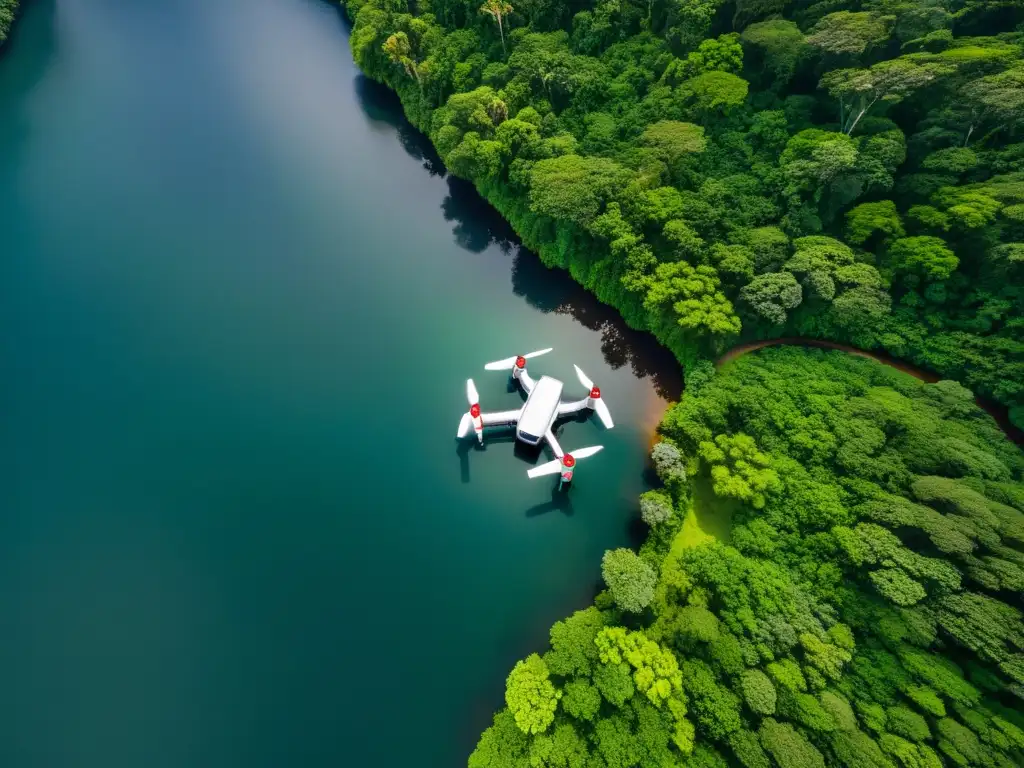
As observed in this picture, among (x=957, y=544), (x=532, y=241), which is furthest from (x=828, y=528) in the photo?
(x=532, y=241)

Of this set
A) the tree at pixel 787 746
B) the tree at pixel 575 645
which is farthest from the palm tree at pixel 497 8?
the tree at pixel 787 746

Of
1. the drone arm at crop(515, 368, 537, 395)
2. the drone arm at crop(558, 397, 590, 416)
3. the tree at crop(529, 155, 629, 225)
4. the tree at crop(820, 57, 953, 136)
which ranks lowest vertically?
the drone arm at crop(558, 397, 590, 416)

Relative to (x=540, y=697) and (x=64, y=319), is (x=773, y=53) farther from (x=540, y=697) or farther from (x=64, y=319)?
(x=64, y=319)

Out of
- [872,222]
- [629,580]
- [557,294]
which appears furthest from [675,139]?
[629,580]

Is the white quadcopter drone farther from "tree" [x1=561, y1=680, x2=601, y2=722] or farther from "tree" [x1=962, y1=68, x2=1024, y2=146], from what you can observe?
"tree" [x1=962, y1=68, x2=1024, y2=146]

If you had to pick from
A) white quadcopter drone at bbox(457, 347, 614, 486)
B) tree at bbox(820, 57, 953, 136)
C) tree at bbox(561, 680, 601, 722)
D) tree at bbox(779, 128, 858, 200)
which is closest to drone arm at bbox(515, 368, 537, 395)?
white quadcopter drone at bbox(457, 347, 614, 486)

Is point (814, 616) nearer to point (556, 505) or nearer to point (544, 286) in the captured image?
point (556, 505)
